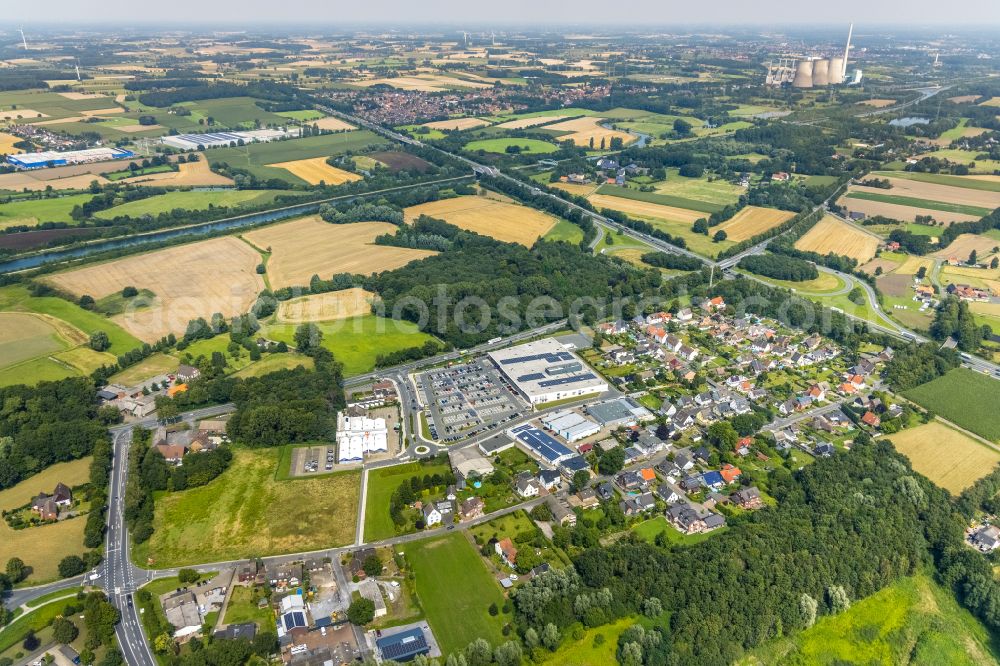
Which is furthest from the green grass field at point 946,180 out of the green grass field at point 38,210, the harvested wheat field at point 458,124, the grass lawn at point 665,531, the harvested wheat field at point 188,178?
the green grass field at point 38,210

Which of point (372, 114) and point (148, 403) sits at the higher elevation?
point (372, 114)

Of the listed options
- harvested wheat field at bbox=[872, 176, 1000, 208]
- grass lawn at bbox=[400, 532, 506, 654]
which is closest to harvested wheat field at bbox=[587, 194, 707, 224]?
harvested wheat field at bbox=[872, 176, 1000, 208]

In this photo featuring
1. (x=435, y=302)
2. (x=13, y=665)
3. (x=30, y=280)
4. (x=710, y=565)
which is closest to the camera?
(x=13, y=665)

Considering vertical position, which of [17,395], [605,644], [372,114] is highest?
[372,114]

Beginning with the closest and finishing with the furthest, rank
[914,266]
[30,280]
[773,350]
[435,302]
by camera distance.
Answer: [773,350] → [435,302] → [30,280] → [914,266]

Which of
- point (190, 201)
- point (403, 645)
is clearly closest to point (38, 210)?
point (190, 201)

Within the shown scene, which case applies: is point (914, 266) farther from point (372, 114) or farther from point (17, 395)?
point (372, 114)

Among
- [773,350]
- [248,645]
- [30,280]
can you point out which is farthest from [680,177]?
[248,645]

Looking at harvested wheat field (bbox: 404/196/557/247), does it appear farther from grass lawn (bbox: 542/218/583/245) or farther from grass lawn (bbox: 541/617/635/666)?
grass lawn (bbox: 541/617/635/666)
